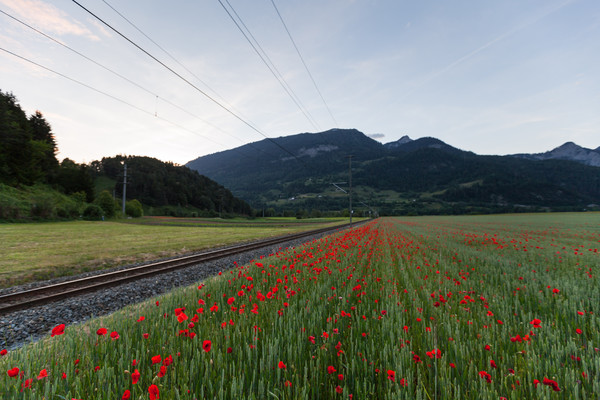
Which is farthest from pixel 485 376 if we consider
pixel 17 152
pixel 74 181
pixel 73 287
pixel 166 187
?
pixel 166 187

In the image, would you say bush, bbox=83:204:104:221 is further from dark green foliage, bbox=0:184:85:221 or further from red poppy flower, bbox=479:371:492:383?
red poppy flower, bbox=479:371:492:383

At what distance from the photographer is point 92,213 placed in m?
43.7

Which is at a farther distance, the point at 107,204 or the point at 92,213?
the point at 107,204

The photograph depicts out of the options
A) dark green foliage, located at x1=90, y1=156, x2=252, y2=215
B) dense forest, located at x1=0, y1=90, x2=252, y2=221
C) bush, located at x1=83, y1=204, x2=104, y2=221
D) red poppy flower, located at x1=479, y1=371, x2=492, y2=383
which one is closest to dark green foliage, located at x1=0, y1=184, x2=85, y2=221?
dense forest, located at x1=0, y1=90, x2=252, y2=221

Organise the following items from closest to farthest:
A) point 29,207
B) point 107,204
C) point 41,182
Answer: point 29,207 < point 41,182 < point 107,204

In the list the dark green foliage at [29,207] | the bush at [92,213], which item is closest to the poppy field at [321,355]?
the dark green foliage at [29,207]

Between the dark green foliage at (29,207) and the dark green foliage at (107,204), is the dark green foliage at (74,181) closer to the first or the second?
the dark green foliage at (107,204)

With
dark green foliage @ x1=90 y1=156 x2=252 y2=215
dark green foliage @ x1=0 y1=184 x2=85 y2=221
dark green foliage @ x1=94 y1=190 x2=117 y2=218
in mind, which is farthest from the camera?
dark green foliage @ x1=90 y1=156 x2=252 y2=215

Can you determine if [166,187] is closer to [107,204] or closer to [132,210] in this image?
[132,210]

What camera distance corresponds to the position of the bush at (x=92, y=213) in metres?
42.9

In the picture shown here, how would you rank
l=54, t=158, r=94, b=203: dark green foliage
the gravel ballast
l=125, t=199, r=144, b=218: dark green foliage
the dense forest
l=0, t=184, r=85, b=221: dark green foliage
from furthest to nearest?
1. l=125, t=199, r=144, b=218: dark green foliage
2. l=54, t=158, r=94, b=203: dark green foliage
3. the dense forest
4. l=0, t=184, r=85, b=221: dark green foliage
5. the gravel ballast

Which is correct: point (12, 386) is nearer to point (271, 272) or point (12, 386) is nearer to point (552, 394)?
point (552, 394)

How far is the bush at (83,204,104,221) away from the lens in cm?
4294

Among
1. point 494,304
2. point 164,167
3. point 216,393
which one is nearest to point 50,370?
point 216,393
